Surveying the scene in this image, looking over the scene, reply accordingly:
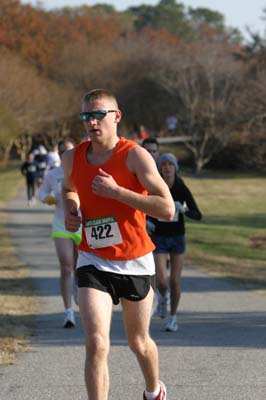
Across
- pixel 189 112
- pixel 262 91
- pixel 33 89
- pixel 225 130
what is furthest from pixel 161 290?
pixel 33 89

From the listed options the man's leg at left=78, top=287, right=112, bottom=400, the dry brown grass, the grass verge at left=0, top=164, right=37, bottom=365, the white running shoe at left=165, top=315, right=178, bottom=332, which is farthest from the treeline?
the man's leg at left=78, top=287, right=112, bottom=400

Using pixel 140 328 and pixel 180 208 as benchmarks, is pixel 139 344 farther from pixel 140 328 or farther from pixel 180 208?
pixel 180 208

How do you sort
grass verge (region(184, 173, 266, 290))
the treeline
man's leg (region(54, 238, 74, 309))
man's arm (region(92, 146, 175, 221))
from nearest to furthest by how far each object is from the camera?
1. man's arm (region(92, 146, 175, 221))
2. man's leg (region(54, 238, 74, 309))
3. grass verge (region(184, 173, 266, 290))
4. the treeline

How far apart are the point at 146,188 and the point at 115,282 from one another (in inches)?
24.0

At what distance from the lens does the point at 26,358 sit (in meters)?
8.12

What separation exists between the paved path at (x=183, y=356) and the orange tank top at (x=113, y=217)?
1381mm

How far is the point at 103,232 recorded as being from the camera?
18.7 feet

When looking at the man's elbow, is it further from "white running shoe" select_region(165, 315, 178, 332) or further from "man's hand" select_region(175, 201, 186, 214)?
"white running shoe" select_region(165, 315, 178, 332)

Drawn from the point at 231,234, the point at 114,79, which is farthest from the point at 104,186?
the point at 114,79

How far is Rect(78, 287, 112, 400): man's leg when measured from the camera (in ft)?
17.6

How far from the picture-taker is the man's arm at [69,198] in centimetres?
584

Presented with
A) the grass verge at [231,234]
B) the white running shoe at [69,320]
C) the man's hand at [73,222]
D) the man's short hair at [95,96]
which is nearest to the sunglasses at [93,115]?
the man's short hair at [95,96]

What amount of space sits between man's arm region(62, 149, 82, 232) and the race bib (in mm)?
109

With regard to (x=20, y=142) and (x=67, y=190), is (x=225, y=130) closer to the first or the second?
(x=20, y=142)
